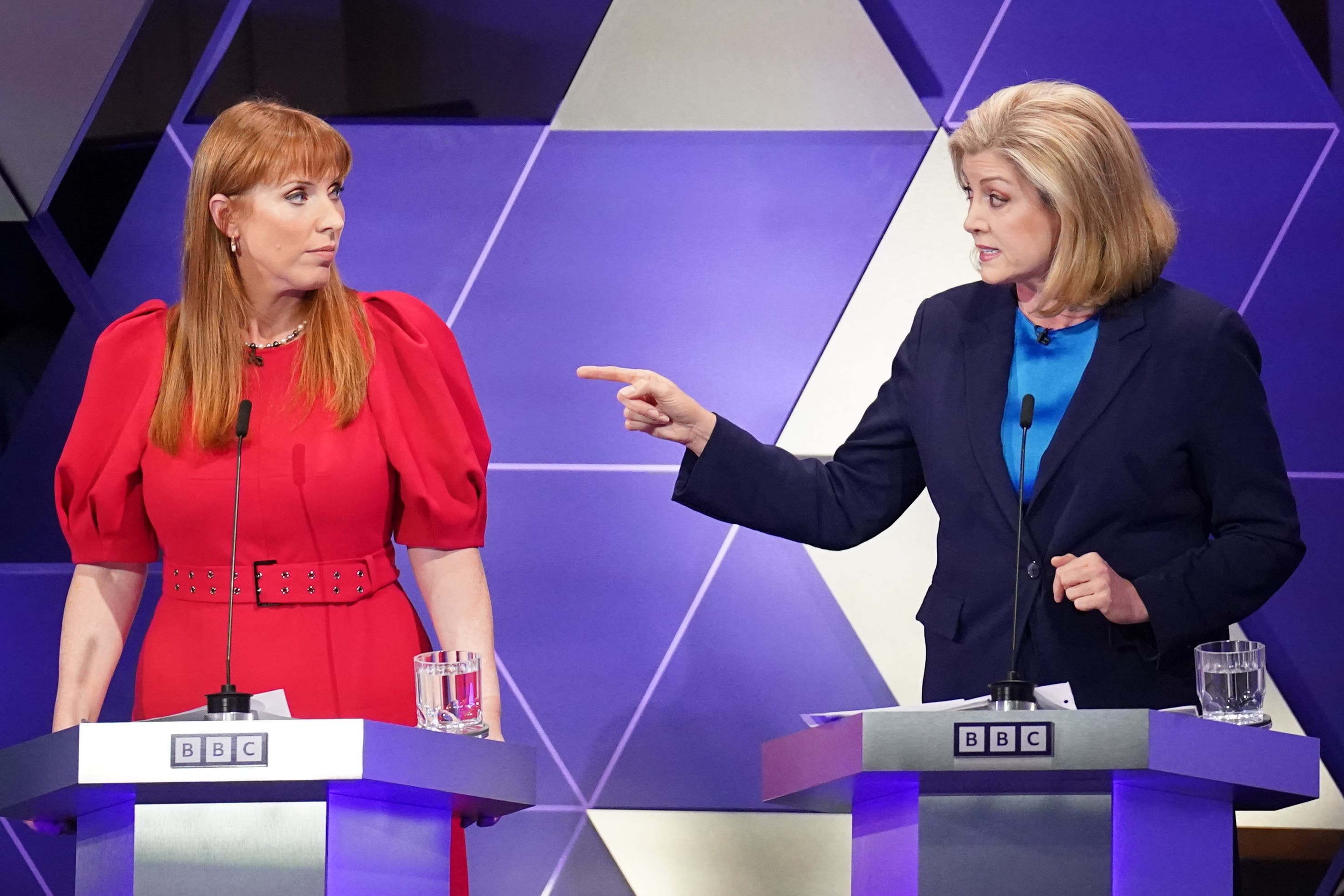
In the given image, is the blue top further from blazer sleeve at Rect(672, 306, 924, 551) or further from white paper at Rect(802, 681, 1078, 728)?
white paper at Rect(802, 681, 1078, 728)

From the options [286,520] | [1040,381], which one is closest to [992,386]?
[1040,381]

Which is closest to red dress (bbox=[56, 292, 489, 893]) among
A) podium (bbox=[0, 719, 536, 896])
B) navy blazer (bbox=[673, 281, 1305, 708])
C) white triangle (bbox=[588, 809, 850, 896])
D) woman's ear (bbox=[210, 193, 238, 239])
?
woman's ear (bbox=[210, 193, 238, 239])

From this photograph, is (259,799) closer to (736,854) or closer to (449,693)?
(449,693)

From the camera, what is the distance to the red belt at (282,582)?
2670 millimetres

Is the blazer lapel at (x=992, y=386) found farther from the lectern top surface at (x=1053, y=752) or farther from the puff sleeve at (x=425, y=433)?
the puff sleeve at (x=425, y=433)

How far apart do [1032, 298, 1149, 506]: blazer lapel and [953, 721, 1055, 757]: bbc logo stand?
0.69m

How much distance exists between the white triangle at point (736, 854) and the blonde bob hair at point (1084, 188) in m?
1.58

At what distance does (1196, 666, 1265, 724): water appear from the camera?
2248mm

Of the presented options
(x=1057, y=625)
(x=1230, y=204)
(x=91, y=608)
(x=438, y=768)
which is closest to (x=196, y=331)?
(x=91, y=608)

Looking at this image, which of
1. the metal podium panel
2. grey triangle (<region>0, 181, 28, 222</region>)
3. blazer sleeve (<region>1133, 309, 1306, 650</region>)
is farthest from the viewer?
grey triangle (<region>0, 181, 28, 222</region>)

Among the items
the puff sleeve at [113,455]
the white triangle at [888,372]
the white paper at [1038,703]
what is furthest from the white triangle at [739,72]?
the white paper at [1038,703]

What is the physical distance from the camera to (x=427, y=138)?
3.93 meters

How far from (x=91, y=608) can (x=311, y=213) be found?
2.37ft

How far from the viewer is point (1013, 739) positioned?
189cm
